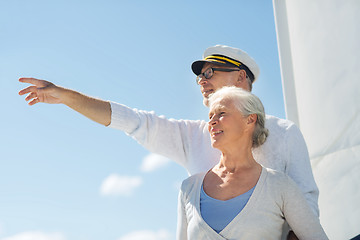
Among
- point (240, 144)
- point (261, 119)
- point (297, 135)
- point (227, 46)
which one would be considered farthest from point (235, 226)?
point (227, 46)

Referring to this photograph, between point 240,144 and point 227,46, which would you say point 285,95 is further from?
point 240,144

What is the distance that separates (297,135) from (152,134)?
76 cm

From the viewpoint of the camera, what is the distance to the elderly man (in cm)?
251

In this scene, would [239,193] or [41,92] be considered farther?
[41,92]

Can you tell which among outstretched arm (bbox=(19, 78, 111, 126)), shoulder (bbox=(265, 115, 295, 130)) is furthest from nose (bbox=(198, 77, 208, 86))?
outstretched arm (bbox=(19, 78, 111, 126))

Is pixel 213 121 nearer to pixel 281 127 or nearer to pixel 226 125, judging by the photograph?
pixel 226 125

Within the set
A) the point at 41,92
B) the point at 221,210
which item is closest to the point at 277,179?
the point at 221,210

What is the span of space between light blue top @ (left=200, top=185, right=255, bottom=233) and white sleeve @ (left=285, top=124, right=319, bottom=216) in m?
0.37

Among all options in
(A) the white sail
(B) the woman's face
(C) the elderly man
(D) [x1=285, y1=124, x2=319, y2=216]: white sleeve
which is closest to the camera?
(B) the woman's face

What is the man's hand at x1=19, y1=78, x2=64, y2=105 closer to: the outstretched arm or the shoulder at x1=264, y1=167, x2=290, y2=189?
the outstretched arm

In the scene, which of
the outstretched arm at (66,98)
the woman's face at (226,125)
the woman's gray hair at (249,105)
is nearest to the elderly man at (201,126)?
the outstretched arm at (66,98)

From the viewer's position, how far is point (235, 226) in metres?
2.09

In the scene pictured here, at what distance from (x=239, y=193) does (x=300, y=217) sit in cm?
27

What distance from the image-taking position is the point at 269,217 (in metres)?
2.12
